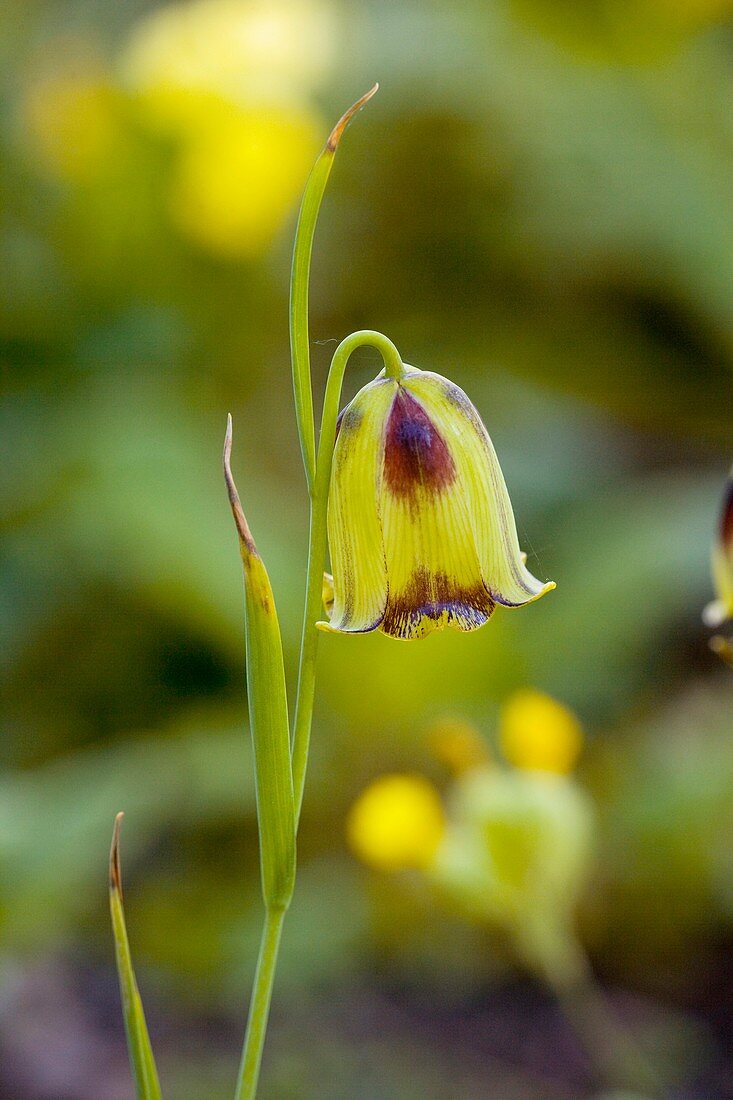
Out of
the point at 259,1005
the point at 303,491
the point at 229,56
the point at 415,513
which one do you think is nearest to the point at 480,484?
the point at 415,513

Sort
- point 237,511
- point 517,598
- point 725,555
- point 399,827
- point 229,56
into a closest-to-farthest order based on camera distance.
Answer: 1. point 237,511
2. point 517,598
3. point 725,555
4. point 399,827
5. point 229,56

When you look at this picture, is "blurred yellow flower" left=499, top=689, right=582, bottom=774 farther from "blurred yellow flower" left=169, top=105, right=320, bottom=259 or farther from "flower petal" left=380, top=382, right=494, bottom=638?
"blurred yellow flower" left=169, top=105, right=320, bottom=259

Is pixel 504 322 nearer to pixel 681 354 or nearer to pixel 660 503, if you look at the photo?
pixel 681 354

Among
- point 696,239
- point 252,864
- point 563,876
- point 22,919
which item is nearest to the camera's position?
point 22,919

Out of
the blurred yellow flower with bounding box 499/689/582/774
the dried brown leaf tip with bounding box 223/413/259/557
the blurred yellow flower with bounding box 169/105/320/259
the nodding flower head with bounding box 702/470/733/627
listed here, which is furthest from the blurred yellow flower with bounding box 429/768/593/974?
the blurred yellow flower with bounding box 169/105/320/259

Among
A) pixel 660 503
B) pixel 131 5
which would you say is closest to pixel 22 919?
pixel 660 503

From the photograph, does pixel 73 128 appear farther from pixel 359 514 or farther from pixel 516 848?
pixel 359 514
